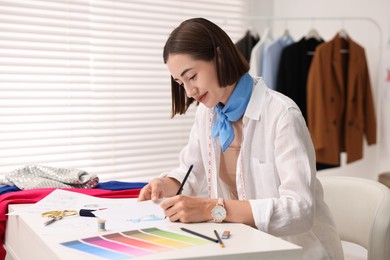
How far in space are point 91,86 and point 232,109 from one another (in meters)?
1.77

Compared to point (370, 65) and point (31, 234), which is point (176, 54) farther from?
point (370, 65)

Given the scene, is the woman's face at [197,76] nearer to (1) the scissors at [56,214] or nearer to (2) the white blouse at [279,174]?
(2) the white blouse at [279,174]

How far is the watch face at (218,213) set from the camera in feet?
4.33

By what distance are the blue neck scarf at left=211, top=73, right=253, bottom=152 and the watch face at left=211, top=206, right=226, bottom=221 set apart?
0.39m

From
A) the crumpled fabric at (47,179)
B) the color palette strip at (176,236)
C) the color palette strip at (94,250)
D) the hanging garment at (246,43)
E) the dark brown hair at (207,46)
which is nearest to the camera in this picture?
the color palette strip at (94,250)

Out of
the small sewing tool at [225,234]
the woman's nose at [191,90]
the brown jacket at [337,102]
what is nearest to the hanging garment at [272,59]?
the brown jacket at [337,102]

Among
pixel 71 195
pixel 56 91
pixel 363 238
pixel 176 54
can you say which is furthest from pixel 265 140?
pixel 56 91

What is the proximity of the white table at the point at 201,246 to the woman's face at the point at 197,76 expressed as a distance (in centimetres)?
46

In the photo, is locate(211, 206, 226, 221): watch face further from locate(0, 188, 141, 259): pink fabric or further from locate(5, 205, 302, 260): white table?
locate(0, 188, 141, 259): pink fabric

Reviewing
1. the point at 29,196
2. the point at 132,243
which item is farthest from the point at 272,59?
the point at 132,243

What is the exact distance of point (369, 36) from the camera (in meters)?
3.48

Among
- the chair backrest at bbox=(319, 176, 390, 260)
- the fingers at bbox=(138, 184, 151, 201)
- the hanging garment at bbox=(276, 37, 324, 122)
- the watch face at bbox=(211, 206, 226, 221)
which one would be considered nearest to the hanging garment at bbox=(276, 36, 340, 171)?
the hanging garment at bbox=(276, 37, 324, 122)

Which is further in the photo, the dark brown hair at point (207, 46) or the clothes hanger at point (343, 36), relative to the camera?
the clothes hanger at point (343, 36)

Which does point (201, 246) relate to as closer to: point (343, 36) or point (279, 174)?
point (279, 174)
